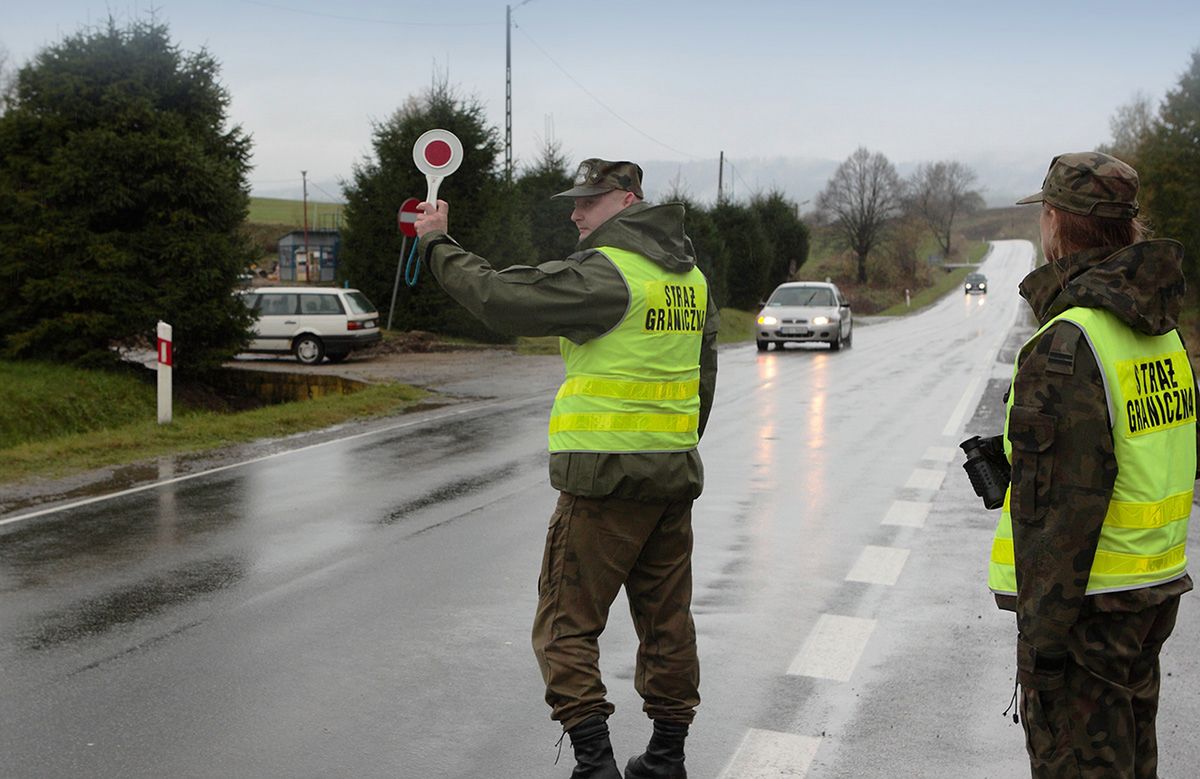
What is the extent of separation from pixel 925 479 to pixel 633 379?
746 centimetres

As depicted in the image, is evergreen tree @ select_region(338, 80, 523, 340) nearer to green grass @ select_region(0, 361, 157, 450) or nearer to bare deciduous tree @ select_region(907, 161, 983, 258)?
green grass @ select_region(0, 361, 157, 450)

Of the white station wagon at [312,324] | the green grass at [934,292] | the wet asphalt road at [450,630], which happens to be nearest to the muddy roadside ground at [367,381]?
the white station wagon at [312,324]

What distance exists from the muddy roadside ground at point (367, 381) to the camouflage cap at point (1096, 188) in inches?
350

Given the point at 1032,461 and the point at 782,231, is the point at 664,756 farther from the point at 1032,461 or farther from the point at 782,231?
the point at 782,231

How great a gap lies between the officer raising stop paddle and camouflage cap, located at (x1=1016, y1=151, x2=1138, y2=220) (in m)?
1.50

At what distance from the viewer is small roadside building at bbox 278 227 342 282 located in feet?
219

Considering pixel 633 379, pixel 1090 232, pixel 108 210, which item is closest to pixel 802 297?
pixel 108 210

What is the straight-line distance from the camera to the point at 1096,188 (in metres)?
2.94

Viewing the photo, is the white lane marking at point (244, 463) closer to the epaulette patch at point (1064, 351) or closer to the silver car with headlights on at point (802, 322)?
the epaulette patch at point (1064, 351)

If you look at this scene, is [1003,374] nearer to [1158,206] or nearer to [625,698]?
[1158,206]

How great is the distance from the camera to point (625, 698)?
522 centimetres

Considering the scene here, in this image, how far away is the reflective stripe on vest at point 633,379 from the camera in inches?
163

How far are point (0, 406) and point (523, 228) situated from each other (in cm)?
1651

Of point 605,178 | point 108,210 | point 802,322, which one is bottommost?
point 802,322
